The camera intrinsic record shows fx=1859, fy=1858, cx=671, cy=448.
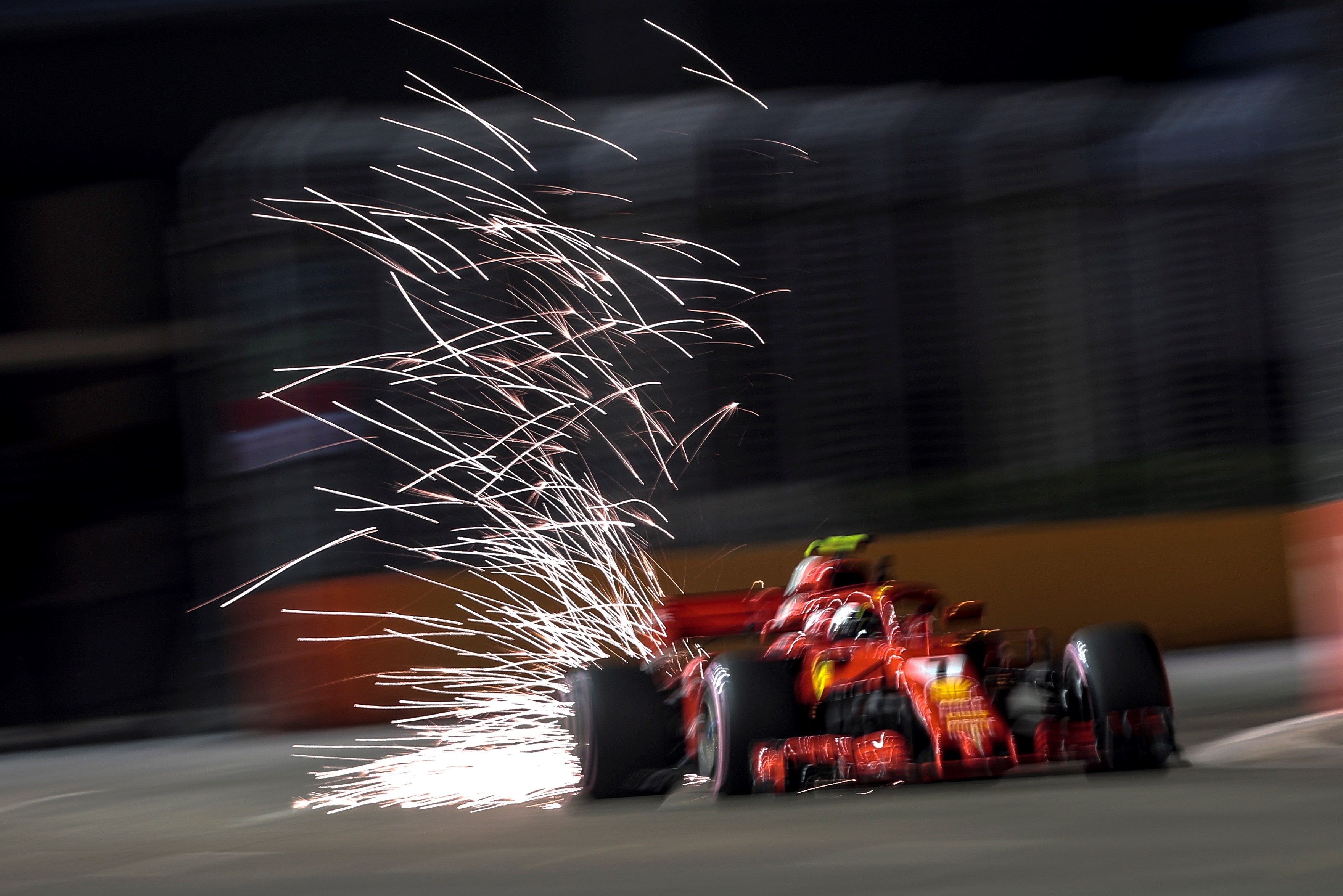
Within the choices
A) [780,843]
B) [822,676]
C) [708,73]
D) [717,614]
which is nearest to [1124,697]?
[822,676]

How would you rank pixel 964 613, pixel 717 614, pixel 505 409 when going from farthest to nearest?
pixel 505 409 < pixel 717 614 < pixel 964 613

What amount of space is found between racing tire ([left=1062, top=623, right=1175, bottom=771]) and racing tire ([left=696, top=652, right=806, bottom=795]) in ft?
3.54

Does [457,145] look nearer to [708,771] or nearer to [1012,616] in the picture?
[1012,616]

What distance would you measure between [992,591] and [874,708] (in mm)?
5033

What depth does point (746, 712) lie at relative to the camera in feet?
22.3

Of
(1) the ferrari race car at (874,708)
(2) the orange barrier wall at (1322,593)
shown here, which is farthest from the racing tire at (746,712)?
(2) the orange barrier wall at (1322,593)

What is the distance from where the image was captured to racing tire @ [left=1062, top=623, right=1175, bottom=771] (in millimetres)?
6789

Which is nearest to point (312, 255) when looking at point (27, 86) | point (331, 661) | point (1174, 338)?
point (331, 661)

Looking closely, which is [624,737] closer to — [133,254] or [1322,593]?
[1322,593]

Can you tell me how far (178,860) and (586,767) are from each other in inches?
62.9

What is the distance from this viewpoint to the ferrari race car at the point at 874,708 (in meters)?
6.67

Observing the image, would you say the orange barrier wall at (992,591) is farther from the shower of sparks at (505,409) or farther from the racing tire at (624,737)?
the racing tire at (624,737)

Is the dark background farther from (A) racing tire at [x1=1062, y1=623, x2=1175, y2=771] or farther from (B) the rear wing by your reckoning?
(A) racing tire at [x1=1062, y1=623, x2=1175, y2=771]

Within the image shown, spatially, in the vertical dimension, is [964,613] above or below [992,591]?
below
